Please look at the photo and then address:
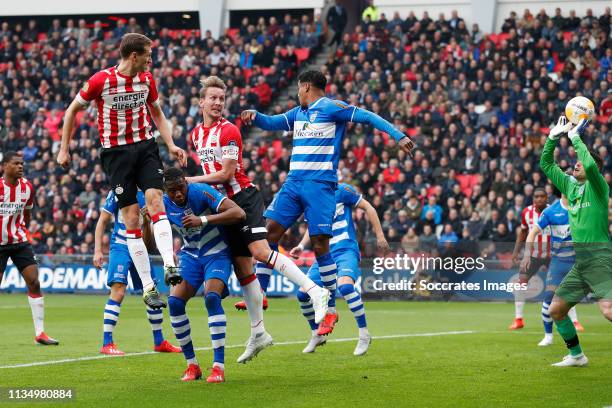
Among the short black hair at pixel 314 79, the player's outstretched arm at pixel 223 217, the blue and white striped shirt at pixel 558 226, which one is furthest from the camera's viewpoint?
the blue and white striped shirt at pixel 558 226

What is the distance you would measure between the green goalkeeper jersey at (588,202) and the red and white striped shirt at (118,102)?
4395 millimetres

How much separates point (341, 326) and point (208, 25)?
22.6m

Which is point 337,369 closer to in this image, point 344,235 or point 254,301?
point 254,301

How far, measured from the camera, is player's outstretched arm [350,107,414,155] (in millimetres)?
10562

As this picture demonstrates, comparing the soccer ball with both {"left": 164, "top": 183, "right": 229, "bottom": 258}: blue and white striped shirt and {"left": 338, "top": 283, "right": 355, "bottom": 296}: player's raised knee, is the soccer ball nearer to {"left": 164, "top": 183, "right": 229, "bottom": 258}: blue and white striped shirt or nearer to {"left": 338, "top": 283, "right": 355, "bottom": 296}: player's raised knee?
{"left": 338, "top": 283, "right": 355, "bottom": 296}: player's raised knee

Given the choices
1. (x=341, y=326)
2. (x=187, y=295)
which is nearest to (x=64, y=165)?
(x=187, y=295)

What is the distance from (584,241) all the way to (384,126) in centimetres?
248

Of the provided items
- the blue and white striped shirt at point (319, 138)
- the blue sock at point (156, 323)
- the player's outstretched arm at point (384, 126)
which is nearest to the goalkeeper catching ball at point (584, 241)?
the player's outstretched arm at point (384, 126)

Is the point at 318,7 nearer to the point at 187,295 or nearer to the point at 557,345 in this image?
the point at 557,345

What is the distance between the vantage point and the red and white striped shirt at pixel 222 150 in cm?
1069

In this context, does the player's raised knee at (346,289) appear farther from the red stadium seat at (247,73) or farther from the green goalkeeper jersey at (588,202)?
the red stadium seat at (247,73)

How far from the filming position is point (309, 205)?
38.8 ft

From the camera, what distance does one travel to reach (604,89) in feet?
88.1

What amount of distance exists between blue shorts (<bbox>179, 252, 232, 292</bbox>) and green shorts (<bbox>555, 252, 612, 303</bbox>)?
370 centimetres
